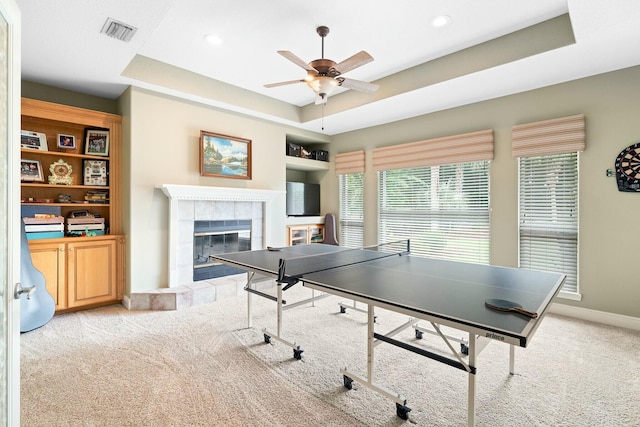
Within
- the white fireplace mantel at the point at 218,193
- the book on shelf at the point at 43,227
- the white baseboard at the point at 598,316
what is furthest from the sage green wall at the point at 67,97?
the white baseboard at the point at 598,316

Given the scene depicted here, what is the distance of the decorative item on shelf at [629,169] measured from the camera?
299 centimetres

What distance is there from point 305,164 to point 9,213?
4.60m

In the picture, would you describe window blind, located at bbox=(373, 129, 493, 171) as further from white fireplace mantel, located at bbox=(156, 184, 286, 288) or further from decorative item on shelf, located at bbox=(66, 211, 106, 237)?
decorative item on shelf, located at bbox=(66, 211, 106, 237)

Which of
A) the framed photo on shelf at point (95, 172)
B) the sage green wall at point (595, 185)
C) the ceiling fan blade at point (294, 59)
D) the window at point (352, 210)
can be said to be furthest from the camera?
the window at point (352, 210)

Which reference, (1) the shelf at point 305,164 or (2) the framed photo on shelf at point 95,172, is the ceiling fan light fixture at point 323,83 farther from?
(2) the framed photo on shelf at point 95,172

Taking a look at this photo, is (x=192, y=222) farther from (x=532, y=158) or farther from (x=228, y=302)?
(x=532, y=158)

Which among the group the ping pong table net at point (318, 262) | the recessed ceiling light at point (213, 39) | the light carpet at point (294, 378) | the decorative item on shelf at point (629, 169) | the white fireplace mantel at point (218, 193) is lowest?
the light carpet at point (294, 378)

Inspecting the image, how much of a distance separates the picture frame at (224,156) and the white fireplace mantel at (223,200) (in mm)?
271

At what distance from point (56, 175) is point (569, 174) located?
19.2ft

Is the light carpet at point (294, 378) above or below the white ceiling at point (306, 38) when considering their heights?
below

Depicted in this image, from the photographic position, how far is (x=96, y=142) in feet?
12.2

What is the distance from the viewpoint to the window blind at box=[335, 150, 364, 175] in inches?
212

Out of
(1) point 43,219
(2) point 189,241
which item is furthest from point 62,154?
(2) point 189,241

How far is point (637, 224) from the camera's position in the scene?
3.02 m
